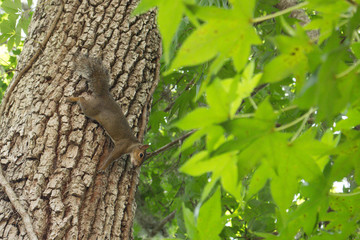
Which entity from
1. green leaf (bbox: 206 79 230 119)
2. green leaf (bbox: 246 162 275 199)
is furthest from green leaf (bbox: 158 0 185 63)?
green leaf (bbox: 246 162 275 199)

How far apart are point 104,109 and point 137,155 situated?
1.11ft

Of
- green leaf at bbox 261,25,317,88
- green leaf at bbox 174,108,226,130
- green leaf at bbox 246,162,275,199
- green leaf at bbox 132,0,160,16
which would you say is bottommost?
green leaf at bbox 246,162,275,199

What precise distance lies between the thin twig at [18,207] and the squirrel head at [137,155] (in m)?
0.64

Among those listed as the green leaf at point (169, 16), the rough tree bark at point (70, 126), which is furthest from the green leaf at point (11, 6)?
the green leaf at point (169, 16)

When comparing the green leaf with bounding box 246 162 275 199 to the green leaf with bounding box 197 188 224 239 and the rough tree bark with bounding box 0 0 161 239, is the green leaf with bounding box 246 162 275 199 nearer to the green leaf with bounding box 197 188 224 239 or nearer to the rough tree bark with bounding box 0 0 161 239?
→ the green leaf with bounding box 197 188 224 239

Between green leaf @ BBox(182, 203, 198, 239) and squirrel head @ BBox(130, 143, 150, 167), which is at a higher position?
squirrel head @ BBox(130, 143, 150, 167)

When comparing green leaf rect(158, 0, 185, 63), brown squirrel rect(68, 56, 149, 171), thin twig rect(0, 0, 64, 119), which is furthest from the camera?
thin twig rect(0, 0, 64, 119)

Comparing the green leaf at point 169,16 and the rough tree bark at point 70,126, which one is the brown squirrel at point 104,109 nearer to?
the rough tree bark at point 70,126

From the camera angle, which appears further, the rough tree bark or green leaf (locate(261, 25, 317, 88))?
the rough tree bark

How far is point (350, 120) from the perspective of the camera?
0.99 metres

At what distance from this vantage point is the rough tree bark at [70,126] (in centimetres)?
142

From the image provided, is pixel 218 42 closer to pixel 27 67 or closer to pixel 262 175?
pixel 262 175

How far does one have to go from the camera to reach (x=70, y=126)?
1652 millimetres

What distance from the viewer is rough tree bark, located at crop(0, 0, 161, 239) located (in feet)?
4.66
